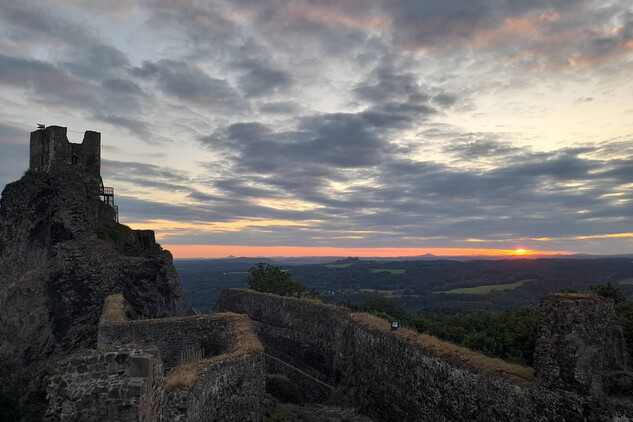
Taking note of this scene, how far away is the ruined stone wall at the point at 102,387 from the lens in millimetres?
6906

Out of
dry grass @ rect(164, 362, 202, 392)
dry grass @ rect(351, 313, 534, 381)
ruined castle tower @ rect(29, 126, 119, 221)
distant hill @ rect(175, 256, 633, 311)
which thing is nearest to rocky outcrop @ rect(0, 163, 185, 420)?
ruined castle tower @ rect(29, 126, 119, 221)

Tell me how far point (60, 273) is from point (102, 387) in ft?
126

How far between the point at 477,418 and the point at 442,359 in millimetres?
2395

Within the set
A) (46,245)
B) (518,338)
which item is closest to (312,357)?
(518,338)

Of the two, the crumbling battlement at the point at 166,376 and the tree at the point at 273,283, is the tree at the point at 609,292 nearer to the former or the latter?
the crumbling battlement at the point at 166,376

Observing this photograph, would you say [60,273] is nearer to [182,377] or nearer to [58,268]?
[58,268]

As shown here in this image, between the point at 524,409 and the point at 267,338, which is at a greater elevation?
the point at 524,409

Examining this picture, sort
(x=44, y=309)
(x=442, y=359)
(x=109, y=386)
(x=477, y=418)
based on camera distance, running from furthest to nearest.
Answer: (x=44, y=309) < (x=442, y=359) < (x=477, y=418) < (x=109, y=386)

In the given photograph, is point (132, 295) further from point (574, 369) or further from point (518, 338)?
point (574, 369)

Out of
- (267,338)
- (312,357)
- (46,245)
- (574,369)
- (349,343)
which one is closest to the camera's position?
(574,369)

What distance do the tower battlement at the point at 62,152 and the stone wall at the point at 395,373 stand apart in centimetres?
2869

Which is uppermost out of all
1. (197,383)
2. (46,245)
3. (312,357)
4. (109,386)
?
(46,245)

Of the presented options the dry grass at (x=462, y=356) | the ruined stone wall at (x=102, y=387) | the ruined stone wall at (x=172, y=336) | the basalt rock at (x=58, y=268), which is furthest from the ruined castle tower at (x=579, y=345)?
the basalt rock at (x=58, y=268)

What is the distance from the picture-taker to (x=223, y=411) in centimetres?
1357
